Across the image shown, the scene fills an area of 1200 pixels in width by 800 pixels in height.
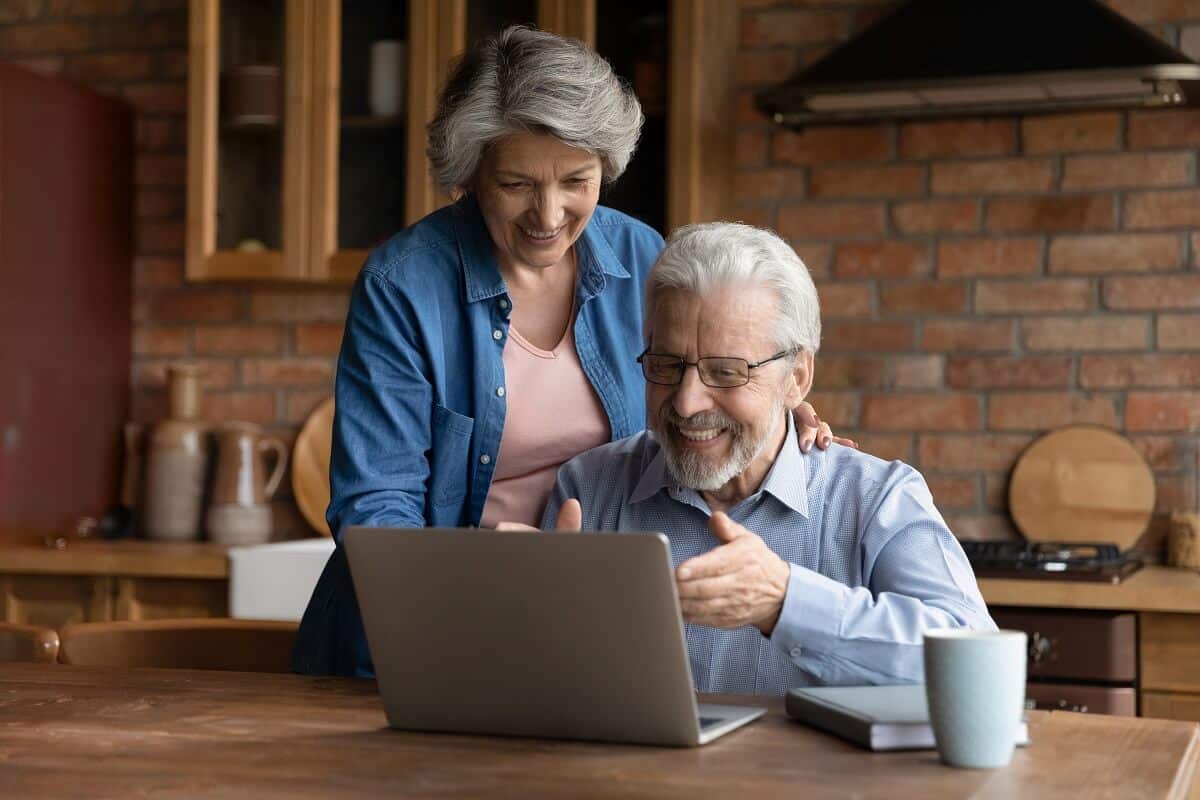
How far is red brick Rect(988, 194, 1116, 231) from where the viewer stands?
10.9 ft

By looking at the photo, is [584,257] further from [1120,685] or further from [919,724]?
[1120,685]

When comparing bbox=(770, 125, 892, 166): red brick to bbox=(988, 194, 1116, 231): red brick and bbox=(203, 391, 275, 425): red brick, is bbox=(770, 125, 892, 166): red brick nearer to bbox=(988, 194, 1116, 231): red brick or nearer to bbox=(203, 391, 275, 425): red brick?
bbox=(988, 194, 1116, 231): red brick

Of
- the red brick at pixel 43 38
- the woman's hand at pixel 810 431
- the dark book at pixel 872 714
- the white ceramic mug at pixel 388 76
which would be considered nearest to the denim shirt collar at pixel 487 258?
the woman's hand at pixel 810 431

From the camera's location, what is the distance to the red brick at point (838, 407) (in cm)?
349

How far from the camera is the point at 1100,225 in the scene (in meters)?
3.32

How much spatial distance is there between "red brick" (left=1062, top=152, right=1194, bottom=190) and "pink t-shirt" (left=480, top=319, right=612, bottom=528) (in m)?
1.62

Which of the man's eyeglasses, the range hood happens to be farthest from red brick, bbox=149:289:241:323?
the man's eyeglasses

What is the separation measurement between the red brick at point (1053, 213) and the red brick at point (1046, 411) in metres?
0.37

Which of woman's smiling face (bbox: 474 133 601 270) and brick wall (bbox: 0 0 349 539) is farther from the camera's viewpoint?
brick wall (bbox: 0 0 349 539)

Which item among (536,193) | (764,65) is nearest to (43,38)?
(764,65)

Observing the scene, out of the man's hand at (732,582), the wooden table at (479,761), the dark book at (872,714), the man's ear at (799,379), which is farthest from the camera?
the man's ear at (799,379)

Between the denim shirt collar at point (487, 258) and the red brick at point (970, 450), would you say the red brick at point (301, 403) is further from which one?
the denim shirt collar at point (487, 258)

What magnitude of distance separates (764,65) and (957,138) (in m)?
0.48

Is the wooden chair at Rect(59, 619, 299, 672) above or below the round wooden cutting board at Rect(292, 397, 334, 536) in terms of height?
below
